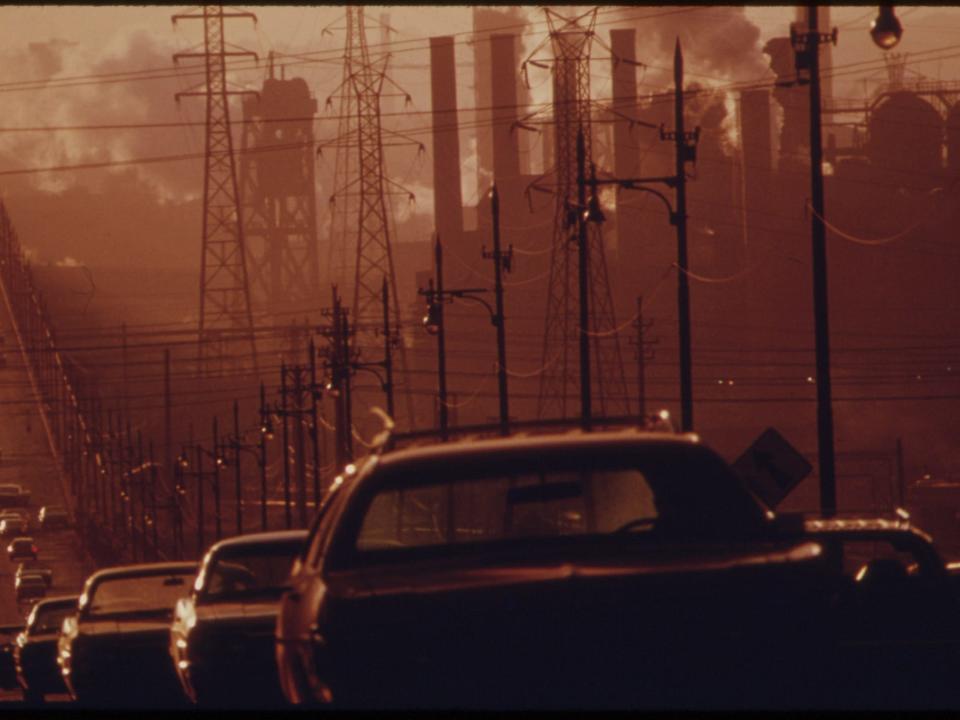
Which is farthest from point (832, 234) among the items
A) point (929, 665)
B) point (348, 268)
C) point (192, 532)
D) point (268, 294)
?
point (929, 665)

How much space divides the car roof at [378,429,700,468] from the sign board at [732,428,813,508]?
1547 centimetres

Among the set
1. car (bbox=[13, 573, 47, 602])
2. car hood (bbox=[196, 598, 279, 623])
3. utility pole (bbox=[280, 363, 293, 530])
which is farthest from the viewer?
car (bbox=[13, 573, 47, 602])

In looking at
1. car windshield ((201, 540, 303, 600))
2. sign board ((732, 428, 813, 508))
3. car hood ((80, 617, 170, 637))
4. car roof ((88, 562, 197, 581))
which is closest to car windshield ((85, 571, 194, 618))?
car roof ((88, 562, 197, 581))

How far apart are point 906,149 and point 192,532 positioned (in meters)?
41.8

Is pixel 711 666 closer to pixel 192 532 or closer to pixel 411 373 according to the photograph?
pixel 192 532

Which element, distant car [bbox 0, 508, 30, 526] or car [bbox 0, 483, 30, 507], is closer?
distant car [bbox 0, 508, 30, 526]

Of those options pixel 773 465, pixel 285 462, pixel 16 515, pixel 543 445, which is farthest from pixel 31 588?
pixel 543 445

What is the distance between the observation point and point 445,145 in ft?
408

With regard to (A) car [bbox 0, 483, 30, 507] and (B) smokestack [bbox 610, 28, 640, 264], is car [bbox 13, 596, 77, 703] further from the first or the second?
(B) smokestack [bbox 610, 28, 640, 264]

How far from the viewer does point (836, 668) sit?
683 cm

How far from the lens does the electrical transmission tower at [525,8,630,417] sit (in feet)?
205

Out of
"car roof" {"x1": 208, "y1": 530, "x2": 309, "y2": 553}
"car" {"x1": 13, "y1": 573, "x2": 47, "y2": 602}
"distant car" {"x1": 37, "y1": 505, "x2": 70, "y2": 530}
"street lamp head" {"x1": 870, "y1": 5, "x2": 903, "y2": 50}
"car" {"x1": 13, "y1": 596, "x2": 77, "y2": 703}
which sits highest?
"street lamp head" {"x1": 870, "y1": 5, "x2": 903, "y2": 50}

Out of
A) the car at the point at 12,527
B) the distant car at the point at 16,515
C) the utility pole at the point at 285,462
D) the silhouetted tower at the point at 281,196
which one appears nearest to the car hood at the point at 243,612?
the utility pole at the point at 285,462

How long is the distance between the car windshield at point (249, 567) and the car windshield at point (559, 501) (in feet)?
24.1
